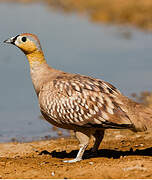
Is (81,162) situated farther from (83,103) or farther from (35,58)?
(35,58)

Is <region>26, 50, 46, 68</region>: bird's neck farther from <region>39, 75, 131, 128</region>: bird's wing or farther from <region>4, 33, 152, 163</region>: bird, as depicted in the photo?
<region>39, 75, 131, 128</region>: bird's wing

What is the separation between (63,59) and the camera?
1819cm

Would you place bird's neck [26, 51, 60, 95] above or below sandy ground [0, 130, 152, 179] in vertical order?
above

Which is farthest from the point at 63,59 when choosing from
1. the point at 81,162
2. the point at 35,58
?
the point at 81,162

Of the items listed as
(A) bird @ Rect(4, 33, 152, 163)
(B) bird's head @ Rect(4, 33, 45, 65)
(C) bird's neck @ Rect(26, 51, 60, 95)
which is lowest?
(A) bird @ Rect(4, 33, 152, 163)

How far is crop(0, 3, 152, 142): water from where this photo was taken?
1252 centimetres

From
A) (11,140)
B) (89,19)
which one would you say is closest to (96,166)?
(11,140)

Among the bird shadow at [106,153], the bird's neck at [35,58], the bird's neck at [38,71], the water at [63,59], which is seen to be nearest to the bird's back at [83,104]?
the bird's neck at [38,71]

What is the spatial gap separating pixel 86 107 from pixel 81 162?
0.94 meters

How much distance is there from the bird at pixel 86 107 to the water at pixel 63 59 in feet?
9.86

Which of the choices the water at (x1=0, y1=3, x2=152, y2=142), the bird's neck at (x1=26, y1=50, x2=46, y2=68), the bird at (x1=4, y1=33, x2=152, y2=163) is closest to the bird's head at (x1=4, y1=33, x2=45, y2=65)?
the bird's neck at (x1=26, y1=50, x2=46, y2=68)

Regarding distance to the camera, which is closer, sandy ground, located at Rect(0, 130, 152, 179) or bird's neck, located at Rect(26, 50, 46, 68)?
sandy ground, located at Rect(0, 130, 152, 179)

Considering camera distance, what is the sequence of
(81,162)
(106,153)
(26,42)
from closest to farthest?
1. (81,162)
2. (26,42)
3. (106,153)

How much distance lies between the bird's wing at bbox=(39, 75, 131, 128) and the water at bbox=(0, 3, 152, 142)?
3068 millimetres
